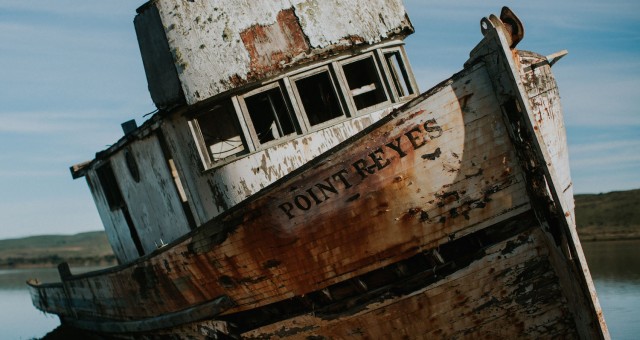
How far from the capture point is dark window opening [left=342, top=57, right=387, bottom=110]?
23.0 feet

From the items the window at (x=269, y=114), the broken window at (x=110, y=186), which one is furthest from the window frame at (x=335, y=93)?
the broken window at (x=110, y=186)

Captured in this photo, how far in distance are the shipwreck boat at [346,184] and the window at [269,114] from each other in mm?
21

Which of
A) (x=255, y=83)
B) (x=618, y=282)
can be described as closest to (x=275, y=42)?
(x=255, y=83)

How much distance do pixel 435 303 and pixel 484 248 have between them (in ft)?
1.94

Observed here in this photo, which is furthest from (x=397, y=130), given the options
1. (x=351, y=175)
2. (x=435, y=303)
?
(x=435, y=303)

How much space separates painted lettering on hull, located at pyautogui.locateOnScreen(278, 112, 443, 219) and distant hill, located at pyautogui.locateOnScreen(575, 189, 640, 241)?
1488 centimetres

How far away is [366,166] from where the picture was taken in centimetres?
519

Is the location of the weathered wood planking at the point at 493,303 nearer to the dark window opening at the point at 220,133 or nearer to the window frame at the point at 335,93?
the window frame at the point at 335,93

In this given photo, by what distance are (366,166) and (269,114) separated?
2293 mm

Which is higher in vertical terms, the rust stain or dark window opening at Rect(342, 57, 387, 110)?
the rust stain

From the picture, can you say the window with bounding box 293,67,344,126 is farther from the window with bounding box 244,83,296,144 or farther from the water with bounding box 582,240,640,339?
the water with bounding box 582,240,640,339

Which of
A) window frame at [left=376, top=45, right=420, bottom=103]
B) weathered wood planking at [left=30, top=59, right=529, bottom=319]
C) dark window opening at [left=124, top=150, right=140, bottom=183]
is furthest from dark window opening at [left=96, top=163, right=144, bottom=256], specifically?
window frame at [left=376, top=45, right=420, bottom=103]

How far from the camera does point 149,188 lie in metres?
8.16

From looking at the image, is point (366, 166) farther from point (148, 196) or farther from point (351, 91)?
point (148, 196)
